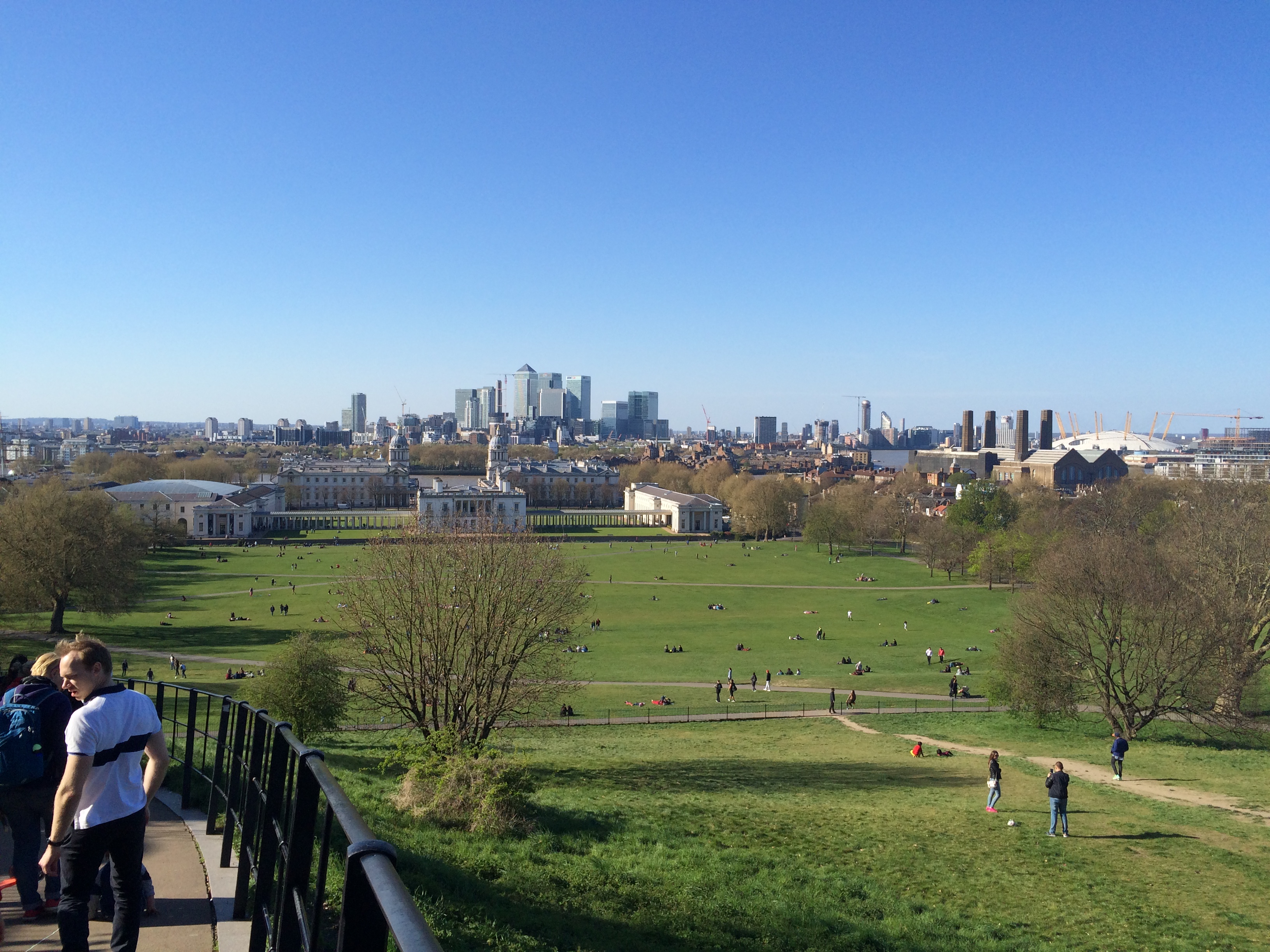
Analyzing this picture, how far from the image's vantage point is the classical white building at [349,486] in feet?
477

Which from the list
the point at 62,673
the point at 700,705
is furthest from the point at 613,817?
the point at 700,705

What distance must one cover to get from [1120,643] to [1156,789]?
319 inches

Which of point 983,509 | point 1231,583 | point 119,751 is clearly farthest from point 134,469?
point 119,751

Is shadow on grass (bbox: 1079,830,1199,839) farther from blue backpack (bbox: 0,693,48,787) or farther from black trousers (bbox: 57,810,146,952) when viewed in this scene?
blue backpack (bbox: 0,693,48,787)

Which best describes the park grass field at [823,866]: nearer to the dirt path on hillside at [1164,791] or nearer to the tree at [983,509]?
the dirt path on hillside at [1164,791]

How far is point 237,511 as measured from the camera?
106000 mm

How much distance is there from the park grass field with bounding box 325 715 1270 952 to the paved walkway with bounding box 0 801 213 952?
6.88ft

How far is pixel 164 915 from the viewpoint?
213 inches

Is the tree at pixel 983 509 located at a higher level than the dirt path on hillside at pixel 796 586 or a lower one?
higher

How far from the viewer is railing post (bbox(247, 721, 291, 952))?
4.17 m

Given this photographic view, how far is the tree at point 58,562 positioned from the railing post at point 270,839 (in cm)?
4424

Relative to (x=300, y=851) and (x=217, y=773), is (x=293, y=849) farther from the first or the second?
(x=217, y=773)

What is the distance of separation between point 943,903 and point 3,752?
10108 mm

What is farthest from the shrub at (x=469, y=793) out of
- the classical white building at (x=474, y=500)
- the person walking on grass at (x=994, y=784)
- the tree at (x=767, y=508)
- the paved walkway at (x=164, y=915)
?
the tree at (x=767, y=508)
